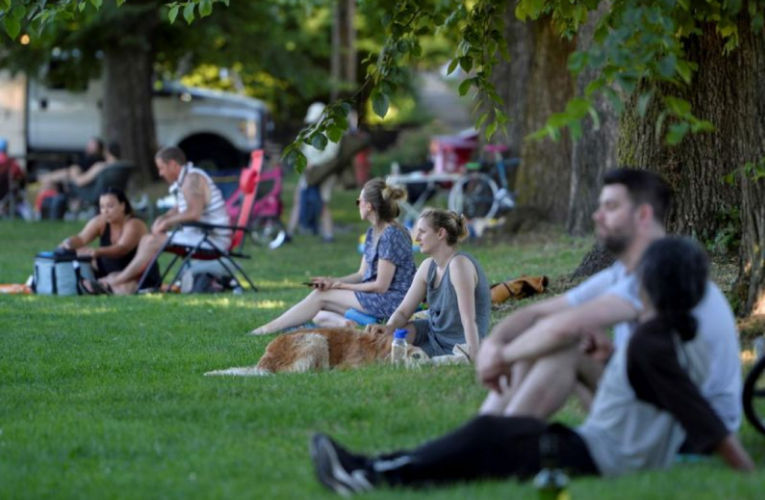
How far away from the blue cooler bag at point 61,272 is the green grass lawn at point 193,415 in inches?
67.3

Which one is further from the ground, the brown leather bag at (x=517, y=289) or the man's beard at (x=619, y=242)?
the man's beard at (x=619, y=242)

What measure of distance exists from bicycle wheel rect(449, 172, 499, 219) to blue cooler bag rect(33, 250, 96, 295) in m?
7.41

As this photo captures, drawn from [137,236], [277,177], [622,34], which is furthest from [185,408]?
[277,177]

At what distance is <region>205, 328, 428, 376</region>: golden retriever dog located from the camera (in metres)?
8.09

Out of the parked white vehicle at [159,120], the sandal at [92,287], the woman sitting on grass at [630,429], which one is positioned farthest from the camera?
the parked white vehicle at [159,120]

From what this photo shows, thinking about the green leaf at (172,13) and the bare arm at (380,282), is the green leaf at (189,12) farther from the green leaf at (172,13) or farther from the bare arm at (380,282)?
the bare arm at (380,282)

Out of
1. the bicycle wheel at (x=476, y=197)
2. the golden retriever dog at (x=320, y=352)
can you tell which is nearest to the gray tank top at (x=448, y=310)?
the golden retriever dog at (x=320, y=352)

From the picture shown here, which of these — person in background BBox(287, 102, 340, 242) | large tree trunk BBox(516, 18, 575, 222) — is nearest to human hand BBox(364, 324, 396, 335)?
large tree trunk BBox(516, 18, 575, 222)

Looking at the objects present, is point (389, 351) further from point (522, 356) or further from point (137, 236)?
point (137, 236)

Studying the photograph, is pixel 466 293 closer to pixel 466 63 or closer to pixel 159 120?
pixel 466 63

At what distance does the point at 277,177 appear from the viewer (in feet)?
64.8

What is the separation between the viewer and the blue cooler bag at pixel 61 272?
13328 millimetres

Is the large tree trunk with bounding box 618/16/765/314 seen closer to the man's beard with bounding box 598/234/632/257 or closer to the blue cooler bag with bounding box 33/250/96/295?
the man's beard with bounding box 598/234/632/257

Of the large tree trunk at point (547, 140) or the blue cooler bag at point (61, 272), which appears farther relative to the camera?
the large tree trunk at point (547, 140)
